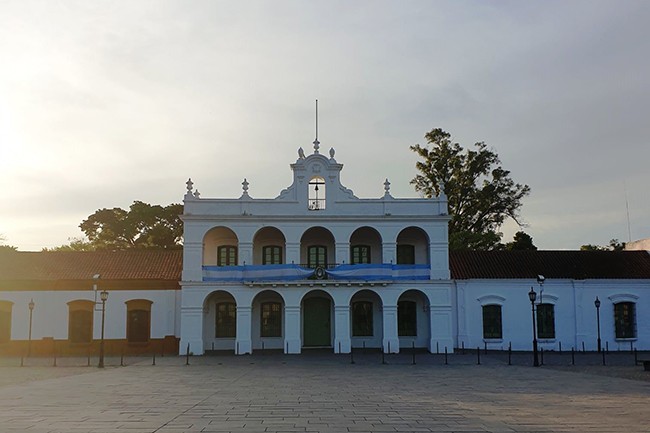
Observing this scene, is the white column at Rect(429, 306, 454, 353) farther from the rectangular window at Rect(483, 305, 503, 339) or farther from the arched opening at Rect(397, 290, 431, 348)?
the rectangular window at Rect(483, 305, 503, 339)

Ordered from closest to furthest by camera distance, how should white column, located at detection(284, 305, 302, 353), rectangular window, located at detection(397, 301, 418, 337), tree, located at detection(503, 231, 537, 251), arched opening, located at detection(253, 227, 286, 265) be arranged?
1. white column, located at detection(284, 305, 302, 353)
2. rectangular window, located at detection(397, 301, 418, 337)
3. arched opening, located at detection(253, 227, 286, 265)
4. tree, located at detection(503, 231, 537, 251)

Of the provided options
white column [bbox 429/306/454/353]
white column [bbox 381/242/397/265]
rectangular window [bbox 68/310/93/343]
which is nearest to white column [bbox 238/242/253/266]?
white column [bbox 381/242/397/265]

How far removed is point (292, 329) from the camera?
105ft

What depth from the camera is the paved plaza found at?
12.1m

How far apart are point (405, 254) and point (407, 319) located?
11.1 feet

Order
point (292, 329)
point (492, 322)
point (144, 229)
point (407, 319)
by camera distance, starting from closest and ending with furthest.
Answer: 1. point (292, 329)
2. point (492, 322)
3. point (407, 319)
4. point (144, 229)

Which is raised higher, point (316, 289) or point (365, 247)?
point (365, 247)

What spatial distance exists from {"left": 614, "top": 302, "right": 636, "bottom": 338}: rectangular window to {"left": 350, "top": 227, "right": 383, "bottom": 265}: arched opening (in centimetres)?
1251

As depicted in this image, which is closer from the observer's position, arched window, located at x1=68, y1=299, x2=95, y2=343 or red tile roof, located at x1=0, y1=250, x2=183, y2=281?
A: arched window, located at x1=68, y1=299, x2=95, y2=343

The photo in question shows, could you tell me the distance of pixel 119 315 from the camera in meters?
33.5

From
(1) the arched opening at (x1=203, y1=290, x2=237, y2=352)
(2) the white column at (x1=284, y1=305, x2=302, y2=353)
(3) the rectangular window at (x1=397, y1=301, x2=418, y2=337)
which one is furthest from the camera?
(3) the rectangular window at (x1=397, y1=301, x2=418, y2=337)

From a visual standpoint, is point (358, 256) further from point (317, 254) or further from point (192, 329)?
point (192, 329)

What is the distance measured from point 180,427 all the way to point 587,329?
2716 cm

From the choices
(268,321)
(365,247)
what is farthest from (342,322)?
(365,247)
